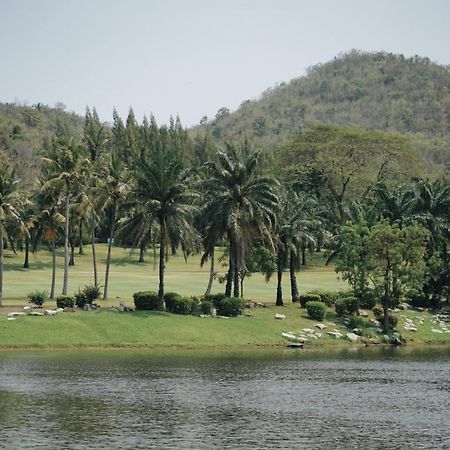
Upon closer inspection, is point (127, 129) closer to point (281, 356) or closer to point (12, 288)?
point (12, 288)

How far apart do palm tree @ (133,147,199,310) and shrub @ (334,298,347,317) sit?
18.1 metres

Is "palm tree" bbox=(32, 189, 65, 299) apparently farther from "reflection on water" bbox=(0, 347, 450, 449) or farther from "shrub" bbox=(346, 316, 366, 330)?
"shrub" bbox=(346, 316, 366, 330)

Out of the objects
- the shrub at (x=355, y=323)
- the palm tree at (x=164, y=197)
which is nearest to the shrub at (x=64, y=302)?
the palm tree at (x=164, y=197)

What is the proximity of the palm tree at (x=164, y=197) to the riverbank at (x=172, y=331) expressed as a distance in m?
5.18

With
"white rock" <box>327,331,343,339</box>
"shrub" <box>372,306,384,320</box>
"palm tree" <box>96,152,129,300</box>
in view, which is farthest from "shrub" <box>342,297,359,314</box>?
"palm tree" <box>96,152,129,300</box>

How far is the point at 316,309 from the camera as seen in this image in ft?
273

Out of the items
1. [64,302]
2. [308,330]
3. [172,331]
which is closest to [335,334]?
[308,330]

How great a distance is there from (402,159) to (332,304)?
7739 centimetres

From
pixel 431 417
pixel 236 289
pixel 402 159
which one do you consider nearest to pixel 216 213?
pixel 236 289

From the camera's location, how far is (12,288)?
92.6m

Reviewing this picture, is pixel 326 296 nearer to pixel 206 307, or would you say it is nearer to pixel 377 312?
pixel 377 312

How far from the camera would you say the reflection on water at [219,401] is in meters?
34.8

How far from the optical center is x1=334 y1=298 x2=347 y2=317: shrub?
8619 centimetres

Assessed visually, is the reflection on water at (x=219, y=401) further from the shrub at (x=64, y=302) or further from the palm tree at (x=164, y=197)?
the palm tree at (x=164, y=197)
